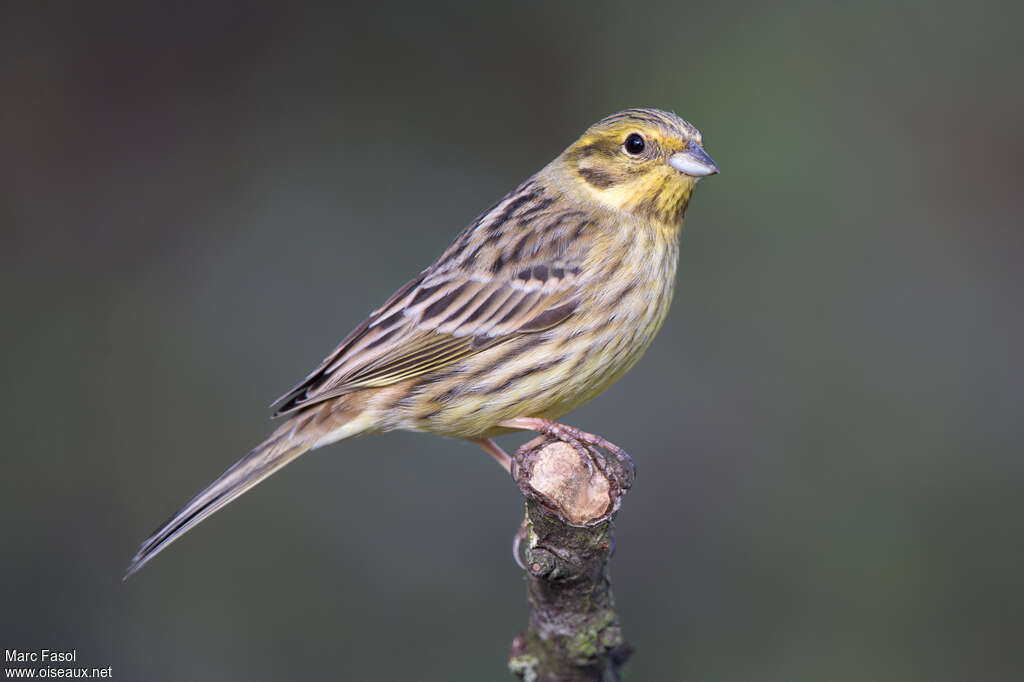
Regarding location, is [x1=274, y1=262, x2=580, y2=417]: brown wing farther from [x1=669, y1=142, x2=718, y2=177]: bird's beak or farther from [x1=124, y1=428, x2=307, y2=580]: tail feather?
[x1=669, y1=142, x2=718, y2=177]: bird's beak

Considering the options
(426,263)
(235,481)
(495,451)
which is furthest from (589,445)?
(426,263)

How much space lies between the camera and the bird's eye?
4656mm

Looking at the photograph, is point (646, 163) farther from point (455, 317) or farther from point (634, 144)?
point (455, 317)

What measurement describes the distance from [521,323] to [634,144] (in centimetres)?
89

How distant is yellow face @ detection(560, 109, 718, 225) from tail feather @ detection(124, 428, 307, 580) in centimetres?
159

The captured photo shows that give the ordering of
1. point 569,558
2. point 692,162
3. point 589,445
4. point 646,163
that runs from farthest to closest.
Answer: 1. point 646,163
2. point 692,162
3. point 589,445
4. point 569,558

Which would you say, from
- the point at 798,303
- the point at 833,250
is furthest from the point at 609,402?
the point at 833,250

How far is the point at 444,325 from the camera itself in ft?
15.0

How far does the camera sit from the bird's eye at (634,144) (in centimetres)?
466

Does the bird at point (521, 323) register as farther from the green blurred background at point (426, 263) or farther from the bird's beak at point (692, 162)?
the green blurred background at point (426, 263)

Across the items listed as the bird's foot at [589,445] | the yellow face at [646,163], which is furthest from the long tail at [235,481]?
the yellow face at [646,163]

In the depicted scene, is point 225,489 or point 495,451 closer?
point 225,489

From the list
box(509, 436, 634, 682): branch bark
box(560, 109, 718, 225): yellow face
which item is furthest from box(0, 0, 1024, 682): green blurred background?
box(560, 109, 718, 225): yellow face

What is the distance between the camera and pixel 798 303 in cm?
723
